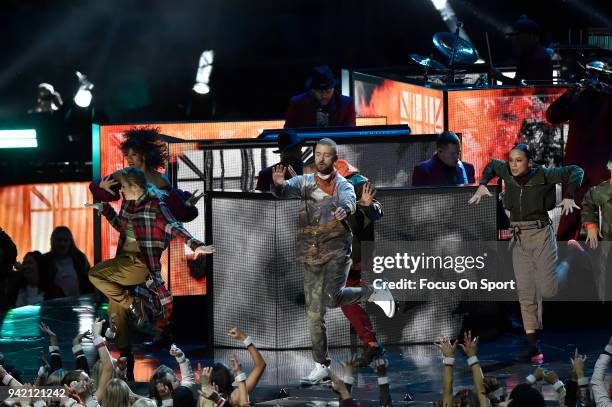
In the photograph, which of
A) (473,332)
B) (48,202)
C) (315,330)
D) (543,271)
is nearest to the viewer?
(315,330)

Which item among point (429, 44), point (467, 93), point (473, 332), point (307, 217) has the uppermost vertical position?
point (429, 44)

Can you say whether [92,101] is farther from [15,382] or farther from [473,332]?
[15,382]

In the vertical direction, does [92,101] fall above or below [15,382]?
above

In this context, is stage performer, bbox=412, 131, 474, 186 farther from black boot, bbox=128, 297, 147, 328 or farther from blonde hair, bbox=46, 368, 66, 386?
blonde hair, bbox=46, 368, 66, 386

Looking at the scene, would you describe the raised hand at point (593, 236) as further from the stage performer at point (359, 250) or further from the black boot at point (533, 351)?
the stage performer at point (359, 250)

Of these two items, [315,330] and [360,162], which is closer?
[315,330]

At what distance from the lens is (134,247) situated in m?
10.8

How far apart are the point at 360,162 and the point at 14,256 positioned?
4074mm

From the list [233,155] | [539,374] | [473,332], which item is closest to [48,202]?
[233,155]

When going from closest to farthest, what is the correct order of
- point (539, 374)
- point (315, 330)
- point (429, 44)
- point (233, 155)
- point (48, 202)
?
point (539, 374) → point (315, 330) → point (233, 155) → point (48, 202) → point (429, 44)

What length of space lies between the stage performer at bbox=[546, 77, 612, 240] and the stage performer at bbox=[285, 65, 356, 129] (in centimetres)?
191

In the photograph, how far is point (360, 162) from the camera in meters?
12.4

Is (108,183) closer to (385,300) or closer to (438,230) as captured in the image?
(385,300)

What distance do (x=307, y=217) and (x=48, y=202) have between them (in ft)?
26.7
